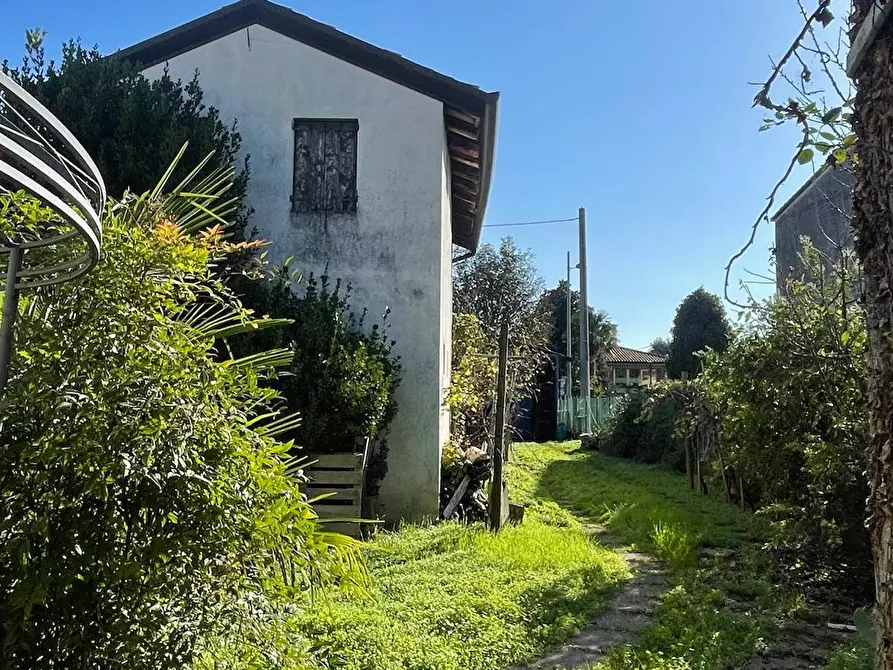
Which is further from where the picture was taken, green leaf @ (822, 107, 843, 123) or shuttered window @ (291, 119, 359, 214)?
shuttered window @ (291, 119, 359, 214)

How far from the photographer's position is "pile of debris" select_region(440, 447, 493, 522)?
28.1 ft

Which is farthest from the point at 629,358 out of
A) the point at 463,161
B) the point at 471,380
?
the point at 463,161

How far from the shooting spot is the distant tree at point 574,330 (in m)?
32.0

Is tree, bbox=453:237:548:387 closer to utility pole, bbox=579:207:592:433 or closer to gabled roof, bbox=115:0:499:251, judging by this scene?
utility pole, bbox=579:207:592:433

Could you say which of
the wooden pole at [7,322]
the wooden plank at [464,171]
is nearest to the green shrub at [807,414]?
the wooden pole at [7,322]

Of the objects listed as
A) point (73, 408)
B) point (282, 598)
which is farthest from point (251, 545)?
point (73, 408)

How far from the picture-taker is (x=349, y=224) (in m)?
8.62

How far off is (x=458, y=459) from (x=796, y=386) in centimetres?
A: 463

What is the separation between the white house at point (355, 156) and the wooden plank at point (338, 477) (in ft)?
3.24

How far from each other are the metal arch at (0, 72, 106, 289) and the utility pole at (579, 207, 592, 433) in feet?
66.2

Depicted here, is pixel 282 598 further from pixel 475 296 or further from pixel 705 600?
pixel 475 296

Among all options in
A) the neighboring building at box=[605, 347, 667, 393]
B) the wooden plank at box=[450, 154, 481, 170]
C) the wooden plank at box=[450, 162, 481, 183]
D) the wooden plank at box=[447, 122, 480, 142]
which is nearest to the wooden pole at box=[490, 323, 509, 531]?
the wooden plank at box=[447, 122, 480, 142]

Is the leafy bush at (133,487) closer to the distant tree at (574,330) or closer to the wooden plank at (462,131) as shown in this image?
the wooden plank at (462,131)

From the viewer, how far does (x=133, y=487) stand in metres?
1.92
